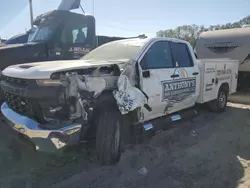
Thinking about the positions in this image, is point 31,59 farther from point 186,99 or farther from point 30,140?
point 186,99

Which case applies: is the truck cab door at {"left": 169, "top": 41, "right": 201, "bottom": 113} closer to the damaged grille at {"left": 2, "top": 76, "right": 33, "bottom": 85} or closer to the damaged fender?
the damaged fender

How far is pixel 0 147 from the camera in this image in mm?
4211

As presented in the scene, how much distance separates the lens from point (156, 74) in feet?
14.1

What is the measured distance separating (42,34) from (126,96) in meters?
4.41

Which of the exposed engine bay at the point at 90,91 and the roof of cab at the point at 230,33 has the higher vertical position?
the roof of cab at the point at 230,33

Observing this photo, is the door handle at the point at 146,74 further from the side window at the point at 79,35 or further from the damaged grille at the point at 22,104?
the side window at the point at 79,35

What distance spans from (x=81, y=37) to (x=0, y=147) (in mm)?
3983

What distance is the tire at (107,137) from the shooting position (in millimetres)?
3463

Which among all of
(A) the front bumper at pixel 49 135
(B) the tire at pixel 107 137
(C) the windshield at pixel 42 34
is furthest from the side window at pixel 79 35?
(A) the front bumper at pixel 49 135

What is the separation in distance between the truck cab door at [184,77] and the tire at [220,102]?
140cm

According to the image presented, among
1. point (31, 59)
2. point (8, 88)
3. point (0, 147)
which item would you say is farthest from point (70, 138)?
point (31, 59)

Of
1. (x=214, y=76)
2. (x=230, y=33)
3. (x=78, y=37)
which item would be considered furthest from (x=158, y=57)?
(x=230, y=33)

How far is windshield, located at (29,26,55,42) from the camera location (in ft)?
Answer: 21.9

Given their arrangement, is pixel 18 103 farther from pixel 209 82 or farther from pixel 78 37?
pixel 209 82
